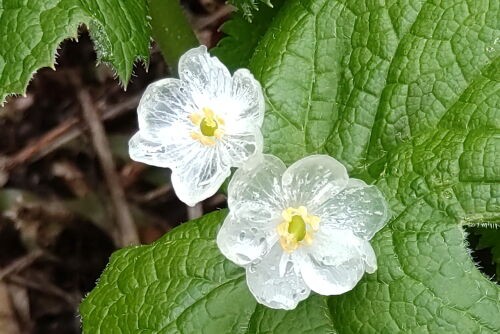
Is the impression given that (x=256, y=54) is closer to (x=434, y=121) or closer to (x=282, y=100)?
(x=282, y=100)

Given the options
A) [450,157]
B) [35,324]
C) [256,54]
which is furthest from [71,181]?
[450,157]

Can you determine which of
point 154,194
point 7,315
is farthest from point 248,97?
point 7,315

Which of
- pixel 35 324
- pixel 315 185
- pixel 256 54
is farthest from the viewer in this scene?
pixel 35 324

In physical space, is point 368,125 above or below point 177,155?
below

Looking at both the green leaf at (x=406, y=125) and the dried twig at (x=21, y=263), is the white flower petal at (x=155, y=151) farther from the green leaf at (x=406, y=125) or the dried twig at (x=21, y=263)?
the dried twig at (x=21, y=263)

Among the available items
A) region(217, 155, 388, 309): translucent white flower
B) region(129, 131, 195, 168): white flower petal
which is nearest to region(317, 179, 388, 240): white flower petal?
region(217, 155, 388, 309): translucent white flower

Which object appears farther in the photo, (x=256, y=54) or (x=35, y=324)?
(x=35, y=324)

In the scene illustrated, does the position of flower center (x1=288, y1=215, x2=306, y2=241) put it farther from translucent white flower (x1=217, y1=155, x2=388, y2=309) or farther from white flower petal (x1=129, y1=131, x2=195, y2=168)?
white flower petal (x1=129, y1=131, x2=195, y2=168)
